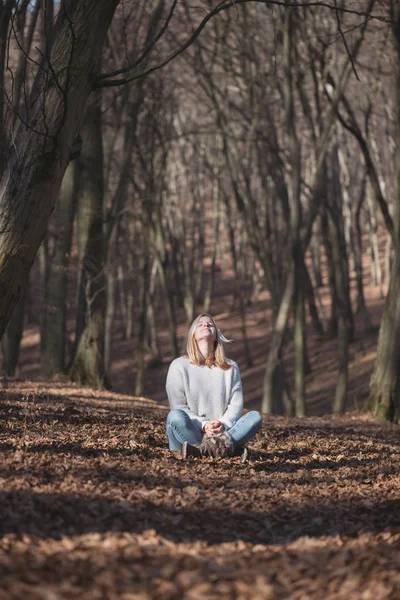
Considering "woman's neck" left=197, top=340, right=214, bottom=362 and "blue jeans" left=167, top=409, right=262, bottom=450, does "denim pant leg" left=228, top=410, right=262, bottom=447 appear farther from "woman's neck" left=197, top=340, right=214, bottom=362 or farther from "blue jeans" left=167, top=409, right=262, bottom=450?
"woman's neck" left=197, top=340, right=214, bottom=362

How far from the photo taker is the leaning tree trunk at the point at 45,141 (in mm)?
7145

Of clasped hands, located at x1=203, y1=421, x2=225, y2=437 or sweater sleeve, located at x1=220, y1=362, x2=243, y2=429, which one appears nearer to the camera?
clasped hands, located at x1=203, y1=421, x2=225, y2=437

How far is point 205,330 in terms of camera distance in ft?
24.1

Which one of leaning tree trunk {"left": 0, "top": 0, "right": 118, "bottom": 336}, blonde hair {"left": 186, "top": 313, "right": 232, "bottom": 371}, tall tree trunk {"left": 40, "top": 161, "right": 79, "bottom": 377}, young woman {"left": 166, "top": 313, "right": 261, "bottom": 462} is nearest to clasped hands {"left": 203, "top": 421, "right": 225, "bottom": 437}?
young woman {"left": 166, "top": 313, "right": 261, "bottom": 462}

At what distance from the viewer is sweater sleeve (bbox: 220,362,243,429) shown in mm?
7379

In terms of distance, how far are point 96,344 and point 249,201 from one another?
6.16m

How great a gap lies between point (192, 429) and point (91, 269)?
8389 millimetres

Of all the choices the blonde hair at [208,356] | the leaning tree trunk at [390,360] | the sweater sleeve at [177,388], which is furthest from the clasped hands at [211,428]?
the leaning tree trunk at [390,360]

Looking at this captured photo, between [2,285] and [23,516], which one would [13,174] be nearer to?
[2,285]

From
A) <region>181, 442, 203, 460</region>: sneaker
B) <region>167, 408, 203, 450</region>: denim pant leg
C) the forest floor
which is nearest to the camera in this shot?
the forest floor

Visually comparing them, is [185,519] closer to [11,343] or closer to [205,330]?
[205,330]

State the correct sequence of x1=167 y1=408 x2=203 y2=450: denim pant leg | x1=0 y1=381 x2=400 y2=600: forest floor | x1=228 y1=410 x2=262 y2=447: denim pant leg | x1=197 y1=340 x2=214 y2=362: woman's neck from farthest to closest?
1. x1=197 y1=340 x2=214 y2=362: woman's neck
2. x1=228 y1=410 x2=262 y2=447: denim pant leg
3. x1=167 y1=408 x2=203 y2=450: denim pant leg
4. x1=0 y1=381 x2=400 y2=600: forest floor

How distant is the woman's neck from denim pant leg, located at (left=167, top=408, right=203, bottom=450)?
1.74 ft

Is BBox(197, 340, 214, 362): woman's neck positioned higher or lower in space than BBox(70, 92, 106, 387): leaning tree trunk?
lower
